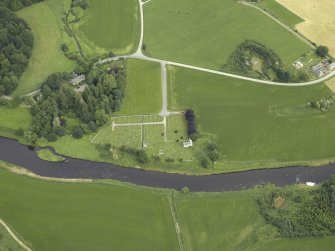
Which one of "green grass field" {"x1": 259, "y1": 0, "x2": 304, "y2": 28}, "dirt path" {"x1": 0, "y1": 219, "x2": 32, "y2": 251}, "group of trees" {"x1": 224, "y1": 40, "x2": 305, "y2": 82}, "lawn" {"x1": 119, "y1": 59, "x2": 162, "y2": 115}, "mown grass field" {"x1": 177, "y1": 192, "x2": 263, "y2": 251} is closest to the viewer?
"mown grass field" {"x1": 177, "y1": 192, "x2": 263, "y2": 251}

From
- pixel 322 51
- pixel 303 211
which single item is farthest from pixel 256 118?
pixel 322 51

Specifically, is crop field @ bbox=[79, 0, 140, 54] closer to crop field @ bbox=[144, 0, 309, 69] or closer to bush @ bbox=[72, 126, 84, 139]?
crop field @ bbox=[144, 0, 309, 69]

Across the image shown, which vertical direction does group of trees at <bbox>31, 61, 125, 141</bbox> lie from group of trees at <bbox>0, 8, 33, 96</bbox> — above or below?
below

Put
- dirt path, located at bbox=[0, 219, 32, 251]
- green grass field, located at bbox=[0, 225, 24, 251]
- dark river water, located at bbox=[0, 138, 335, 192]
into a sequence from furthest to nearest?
1. dark river water, located at bbox=[0, 138, 335, 192]
2. dirt path, located at bbox=[0, 219, 32, 251]
3. green grass field, located at bbox=[0, 225, 24, 251]

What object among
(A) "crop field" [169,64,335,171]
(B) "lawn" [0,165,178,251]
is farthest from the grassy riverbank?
(A) "crop field" [169,64,335,171]

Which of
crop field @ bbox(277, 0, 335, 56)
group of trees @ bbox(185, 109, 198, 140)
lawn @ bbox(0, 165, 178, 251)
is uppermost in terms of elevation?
crop field @ bbox(277, 0, 335, 56)

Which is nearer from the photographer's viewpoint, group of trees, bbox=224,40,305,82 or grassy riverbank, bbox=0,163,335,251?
grassy riverbank, bbox=0,163,335,251

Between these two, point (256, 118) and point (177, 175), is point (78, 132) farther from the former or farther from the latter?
point (256, 118)
